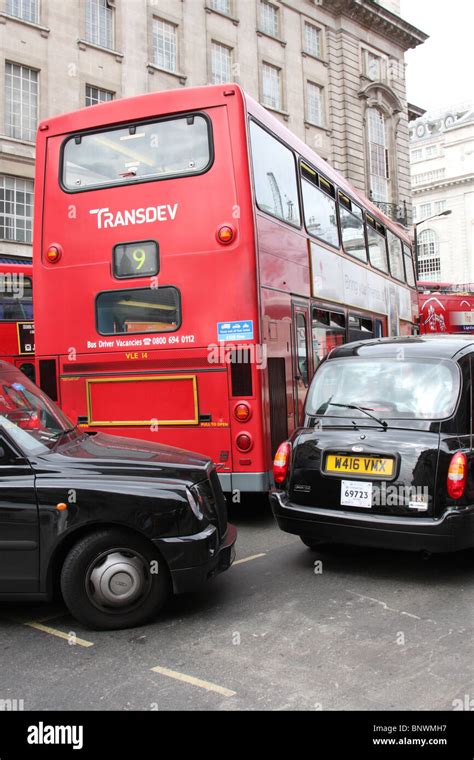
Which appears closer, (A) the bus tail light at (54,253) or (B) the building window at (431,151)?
(A) the bus tail light at (54,253)

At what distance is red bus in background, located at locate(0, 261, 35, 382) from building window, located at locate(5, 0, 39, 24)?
10589mm

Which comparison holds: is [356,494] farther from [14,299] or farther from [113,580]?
[14,299]

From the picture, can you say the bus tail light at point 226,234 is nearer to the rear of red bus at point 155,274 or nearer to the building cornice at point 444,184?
the rear of red bus at point 155,274

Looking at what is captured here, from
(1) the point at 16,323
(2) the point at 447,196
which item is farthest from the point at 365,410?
(2) the point at 447,196

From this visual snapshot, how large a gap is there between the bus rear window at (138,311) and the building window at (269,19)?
28.3 meters

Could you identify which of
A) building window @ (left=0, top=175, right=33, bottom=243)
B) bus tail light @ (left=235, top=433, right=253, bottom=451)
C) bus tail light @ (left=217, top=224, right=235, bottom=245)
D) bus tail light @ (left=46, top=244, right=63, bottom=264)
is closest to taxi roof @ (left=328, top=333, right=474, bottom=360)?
bus tail light @ (left=235, top=433, right=253, bottom=451)

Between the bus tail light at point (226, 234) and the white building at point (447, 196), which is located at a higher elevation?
the white building at point (447, 196)

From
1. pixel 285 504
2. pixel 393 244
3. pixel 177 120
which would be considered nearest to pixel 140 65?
pixel 393 244

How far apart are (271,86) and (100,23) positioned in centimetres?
905

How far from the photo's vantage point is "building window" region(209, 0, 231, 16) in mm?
29300

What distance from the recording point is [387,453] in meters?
4.98

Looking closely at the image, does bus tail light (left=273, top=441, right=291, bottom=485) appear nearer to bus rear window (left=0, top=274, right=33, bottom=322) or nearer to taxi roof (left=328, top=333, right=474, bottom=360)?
taxi roof (left=328, top=333, right=474, bottom=360)

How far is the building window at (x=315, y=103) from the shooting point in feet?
111

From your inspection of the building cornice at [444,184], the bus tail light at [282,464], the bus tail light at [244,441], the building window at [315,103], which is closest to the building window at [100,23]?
the building window at [315,103]
